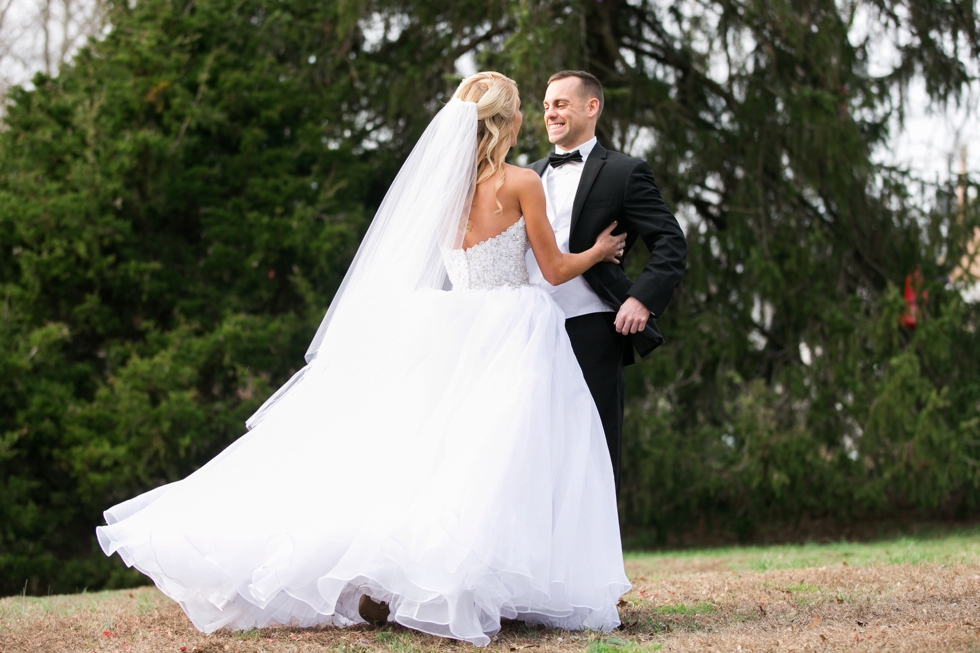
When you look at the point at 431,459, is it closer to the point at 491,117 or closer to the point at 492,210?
the point at 492,210

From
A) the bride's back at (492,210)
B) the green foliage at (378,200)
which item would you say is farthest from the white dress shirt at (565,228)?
the green foliage at (378,200)

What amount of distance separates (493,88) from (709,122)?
7.56 metres

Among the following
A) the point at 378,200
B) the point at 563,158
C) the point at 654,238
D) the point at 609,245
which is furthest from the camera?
the point at 378,200

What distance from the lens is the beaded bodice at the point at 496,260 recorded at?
368 centimetres

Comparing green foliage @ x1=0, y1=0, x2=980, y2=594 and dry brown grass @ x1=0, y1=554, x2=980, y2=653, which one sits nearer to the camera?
dry brown grass @ x1=0, y1=554, x2=980, y2=653

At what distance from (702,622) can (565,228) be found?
68.6 inches

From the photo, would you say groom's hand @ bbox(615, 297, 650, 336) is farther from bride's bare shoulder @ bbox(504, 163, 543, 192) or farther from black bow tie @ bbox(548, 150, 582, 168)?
black bow tie @ bbox(548, 150, 582, 168)

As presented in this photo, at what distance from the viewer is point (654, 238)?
3930 millimetres

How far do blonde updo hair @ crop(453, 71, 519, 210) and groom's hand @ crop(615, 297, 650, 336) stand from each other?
0.67 metres

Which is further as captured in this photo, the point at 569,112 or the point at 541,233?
the point at 569,112

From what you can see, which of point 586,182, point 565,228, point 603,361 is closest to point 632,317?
point 603,361

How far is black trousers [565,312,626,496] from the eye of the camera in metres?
3.85

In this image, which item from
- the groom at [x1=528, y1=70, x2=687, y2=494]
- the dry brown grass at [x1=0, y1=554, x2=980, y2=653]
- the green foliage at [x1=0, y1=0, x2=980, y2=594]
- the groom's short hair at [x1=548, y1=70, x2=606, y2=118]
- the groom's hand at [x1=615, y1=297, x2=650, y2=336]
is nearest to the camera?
the dry brown grass at [x1=0, y1=554, x2=980, y2=653]

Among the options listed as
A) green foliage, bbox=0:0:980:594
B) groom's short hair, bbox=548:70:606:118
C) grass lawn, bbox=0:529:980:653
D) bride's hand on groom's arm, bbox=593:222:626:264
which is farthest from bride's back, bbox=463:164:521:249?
green foliage, bbox=0:0:980:594
